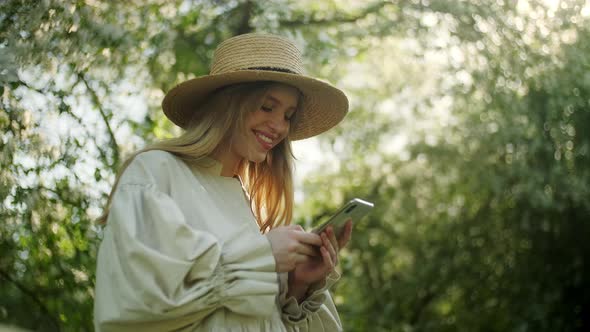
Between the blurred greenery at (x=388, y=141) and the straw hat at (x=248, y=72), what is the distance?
26.1 inches

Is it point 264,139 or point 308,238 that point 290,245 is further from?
point 264,139

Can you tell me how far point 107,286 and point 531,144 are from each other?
5530mm

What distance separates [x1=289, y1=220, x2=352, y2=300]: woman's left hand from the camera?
1927mm

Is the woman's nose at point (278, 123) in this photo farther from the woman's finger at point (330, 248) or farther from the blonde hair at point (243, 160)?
the woman's finger at point (330, 248)

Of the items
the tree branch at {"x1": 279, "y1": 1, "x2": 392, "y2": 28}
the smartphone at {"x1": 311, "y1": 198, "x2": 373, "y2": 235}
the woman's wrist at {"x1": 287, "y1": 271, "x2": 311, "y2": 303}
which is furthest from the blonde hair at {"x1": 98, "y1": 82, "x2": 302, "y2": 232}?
the tree branch at {"x1": 279, "y1": 1, "x2": 392, "y2": 28}

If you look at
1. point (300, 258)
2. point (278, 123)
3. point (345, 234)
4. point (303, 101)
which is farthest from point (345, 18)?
point (300, 258)

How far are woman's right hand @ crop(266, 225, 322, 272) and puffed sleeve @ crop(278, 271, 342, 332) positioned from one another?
243 mm

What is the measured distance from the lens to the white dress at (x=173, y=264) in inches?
61.9

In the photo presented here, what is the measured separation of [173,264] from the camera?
158 cm

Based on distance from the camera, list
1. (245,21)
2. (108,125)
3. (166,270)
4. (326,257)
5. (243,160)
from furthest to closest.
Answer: (245,21) → (108,125) → (243,160) → (326,257) → (166,270)

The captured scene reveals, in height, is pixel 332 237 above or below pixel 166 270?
below

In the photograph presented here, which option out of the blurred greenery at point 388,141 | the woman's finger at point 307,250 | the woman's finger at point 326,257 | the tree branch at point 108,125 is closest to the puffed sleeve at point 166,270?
the woman's finger at point 307,250

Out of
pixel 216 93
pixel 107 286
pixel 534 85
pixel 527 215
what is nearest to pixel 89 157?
pixel 216 93

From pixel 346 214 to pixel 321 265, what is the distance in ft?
0.68
